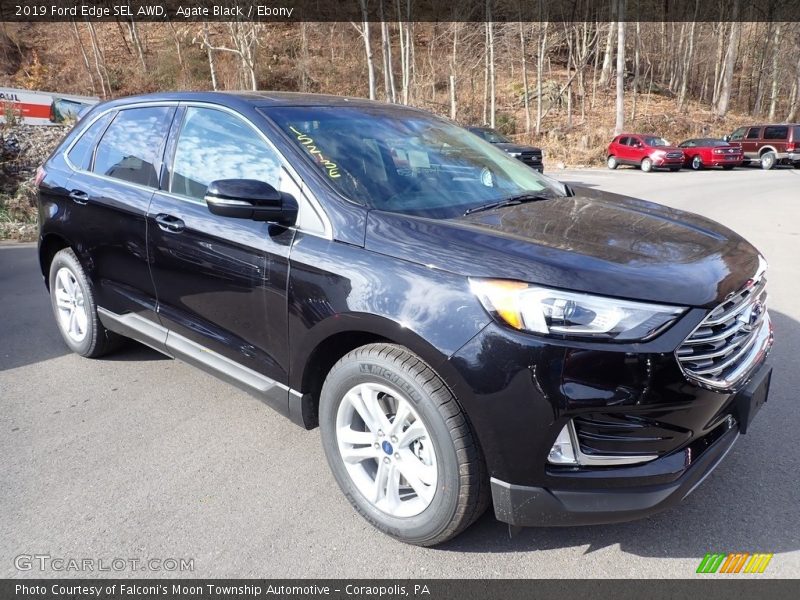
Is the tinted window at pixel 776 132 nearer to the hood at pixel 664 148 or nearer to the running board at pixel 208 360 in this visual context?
the hood at pixel 664 148

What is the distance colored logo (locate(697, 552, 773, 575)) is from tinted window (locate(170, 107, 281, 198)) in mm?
2429

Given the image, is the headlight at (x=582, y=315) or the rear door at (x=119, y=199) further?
the rear door at (x=119, y=199)

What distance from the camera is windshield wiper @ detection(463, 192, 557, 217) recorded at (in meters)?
2.77

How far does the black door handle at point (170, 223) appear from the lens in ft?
10.00

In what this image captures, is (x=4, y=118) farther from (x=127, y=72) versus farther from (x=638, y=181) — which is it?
(x=127, y=72)

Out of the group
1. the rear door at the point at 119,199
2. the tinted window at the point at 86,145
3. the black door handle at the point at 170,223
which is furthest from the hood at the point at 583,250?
the tinted window at the point at 86,145

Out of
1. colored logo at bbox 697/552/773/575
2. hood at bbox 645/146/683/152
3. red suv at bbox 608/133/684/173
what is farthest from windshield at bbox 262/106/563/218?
hood at bbox 645/146/683/152

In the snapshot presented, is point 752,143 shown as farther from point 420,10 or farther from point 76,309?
point 76,309

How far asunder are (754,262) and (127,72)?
5013 centimetres

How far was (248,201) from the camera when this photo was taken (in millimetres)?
2533

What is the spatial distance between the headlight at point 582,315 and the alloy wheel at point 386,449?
58 cm

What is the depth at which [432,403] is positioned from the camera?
2127 millimetres

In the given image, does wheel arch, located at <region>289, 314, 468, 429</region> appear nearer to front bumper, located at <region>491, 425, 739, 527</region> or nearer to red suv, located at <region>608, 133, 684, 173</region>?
front bumper, located at <region>491, 425, 739, 527</region>
